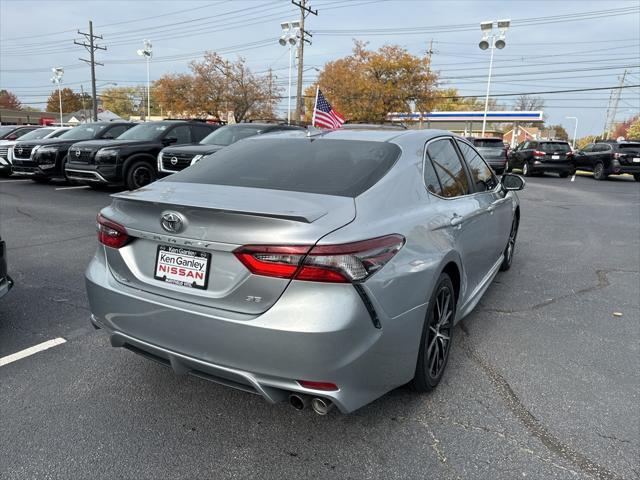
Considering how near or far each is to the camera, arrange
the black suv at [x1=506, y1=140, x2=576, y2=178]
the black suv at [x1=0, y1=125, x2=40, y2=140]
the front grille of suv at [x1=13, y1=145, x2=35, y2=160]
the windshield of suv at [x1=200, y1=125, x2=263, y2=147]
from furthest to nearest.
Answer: the black suv at [x1=506, y1=140, x2=576, y2=178], the black suv at [x1=0, y1=125, x2=40, y2=140], the front grille of suv at [x1=13, y1=145, x2=35, y2=160], the windshield of suv at [x1=200, y1=125, x2=263, y2=147]

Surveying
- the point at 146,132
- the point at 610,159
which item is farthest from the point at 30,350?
the point at 610,159

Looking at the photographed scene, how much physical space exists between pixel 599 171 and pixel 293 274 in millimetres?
22460

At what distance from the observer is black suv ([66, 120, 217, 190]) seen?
34.8 feet

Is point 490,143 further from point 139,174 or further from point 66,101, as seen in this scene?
point 66,101

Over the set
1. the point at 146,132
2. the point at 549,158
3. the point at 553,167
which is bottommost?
the point at 553,167

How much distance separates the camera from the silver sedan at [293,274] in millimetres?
2098

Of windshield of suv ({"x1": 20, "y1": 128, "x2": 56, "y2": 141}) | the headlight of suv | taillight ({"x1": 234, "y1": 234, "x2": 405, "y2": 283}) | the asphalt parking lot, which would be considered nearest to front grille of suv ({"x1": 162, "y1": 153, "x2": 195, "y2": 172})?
the headlight of suv

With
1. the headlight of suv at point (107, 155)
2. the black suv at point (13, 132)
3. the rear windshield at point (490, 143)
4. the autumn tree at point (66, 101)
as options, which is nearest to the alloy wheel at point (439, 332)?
the headlight of suv at point (107, 155)

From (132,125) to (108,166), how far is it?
329 cm

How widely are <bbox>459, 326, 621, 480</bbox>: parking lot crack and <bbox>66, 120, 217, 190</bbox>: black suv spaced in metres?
9.32

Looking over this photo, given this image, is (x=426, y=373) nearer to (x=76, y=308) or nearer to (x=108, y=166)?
(x=76, y=308)

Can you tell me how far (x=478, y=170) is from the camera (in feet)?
13.9

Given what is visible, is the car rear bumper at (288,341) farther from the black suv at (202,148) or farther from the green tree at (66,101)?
the green tree at (66,101)

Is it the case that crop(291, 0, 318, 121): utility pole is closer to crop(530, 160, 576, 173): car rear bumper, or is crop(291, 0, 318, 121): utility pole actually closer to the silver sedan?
crop(530, 160, 576, 173): car rear bumper
